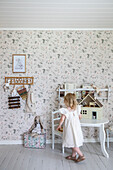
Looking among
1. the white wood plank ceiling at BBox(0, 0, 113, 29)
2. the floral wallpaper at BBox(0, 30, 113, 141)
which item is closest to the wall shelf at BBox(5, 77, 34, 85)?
the floral wallpaper at BBox(0, 30, 113, 141)

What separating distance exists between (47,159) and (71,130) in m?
0.64

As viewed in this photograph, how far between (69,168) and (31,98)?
1504 millimetres

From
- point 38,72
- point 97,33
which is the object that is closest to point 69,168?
point 38,72

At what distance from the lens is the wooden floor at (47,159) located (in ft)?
8.24

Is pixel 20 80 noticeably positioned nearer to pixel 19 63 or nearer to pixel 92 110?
pixel 19 63

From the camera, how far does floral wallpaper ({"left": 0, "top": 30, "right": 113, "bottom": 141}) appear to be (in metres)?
3.48

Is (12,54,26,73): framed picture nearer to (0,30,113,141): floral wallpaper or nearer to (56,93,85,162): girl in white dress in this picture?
(0,30,113,141): floral wallpaper

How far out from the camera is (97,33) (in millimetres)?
3539

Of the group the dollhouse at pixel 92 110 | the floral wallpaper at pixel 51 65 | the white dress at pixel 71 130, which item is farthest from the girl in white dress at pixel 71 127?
the floral wallpaper at pixel 51 65

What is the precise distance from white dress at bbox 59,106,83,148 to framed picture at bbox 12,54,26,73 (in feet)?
4.31

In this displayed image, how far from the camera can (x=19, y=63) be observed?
3486mm

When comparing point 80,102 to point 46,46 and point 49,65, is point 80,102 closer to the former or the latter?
point 49,65

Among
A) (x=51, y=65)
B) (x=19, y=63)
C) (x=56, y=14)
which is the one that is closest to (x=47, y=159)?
(x=51, y=65)

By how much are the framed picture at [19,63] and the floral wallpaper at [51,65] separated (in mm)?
63
